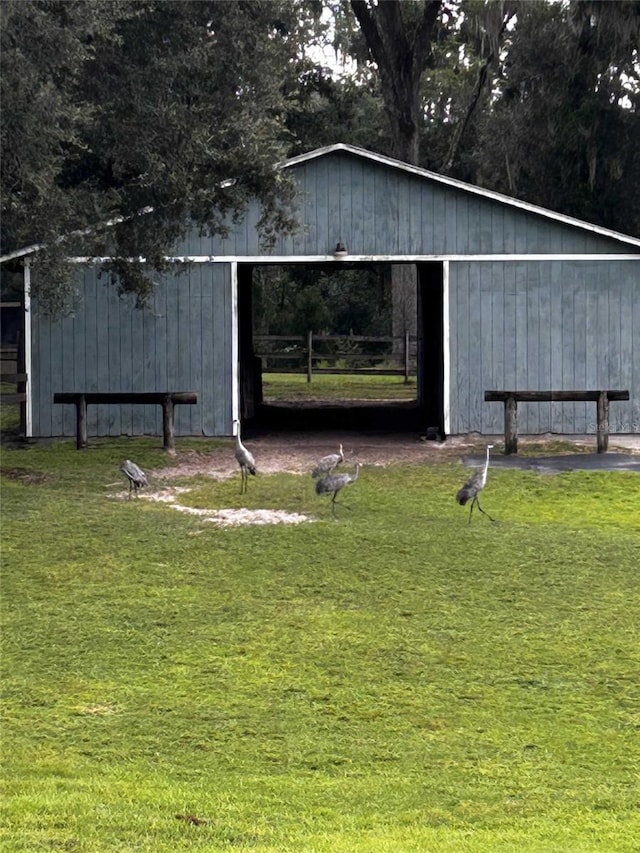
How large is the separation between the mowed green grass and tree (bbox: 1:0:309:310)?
331cm

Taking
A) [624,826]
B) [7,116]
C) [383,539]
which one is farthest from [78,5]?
[624,826]

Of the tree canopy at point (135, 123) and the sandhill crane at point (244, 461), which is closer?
the tree canopy at point (135, 123)

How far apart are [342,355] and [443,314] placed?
15.0m

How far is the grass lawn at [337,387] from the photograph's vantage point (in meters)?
29.4

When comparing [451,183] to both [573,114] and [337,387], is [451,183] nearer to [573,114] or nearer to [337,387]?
[573,114]

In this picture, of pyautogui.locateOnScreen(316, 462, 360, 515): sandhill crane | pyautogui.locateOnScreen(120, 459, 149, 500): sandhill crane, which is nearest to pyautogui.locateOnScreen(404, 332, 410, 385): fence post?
pyautogui.locateOnScreen(120, 459, 149, 500): sandhill crane

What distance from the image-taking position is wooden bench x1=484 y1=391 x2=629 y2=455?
16.9 metres

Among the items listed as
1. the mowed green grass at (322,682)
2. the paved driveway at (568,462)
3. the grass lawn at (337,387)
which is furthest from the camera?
the grass lawn at (337,387)

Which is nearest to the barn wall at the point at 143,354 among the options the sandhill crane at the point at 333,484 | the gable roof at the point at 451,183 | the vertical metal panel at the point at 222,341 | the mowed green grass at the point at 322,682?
the vertical metal panel at the point at 222,341

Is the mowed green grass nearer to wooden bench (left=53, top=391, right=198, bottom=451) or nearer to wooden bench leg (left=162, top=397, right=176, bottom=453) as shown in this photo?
wooden bench (left=53, top=391, right=198, bottom=451)

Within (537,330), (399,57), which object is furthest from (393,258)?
(399,57)

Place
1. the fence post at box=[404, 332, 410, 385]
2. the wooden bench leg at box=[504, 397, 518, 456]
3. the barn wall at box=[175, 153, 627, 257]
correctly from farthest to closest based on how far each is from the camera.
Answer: the fence post at box=[404, 332, 410, 385] → the barn wall at box=[175, 153, 627, 257] → the wooden bench leg at box=[504, 397, 518, 456]

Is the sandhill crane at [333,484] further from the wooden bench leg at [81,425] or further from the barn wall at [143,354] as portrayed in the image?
the barn wall at [143,354]

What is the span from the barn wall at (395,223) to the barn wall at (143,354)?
77 centimetres
